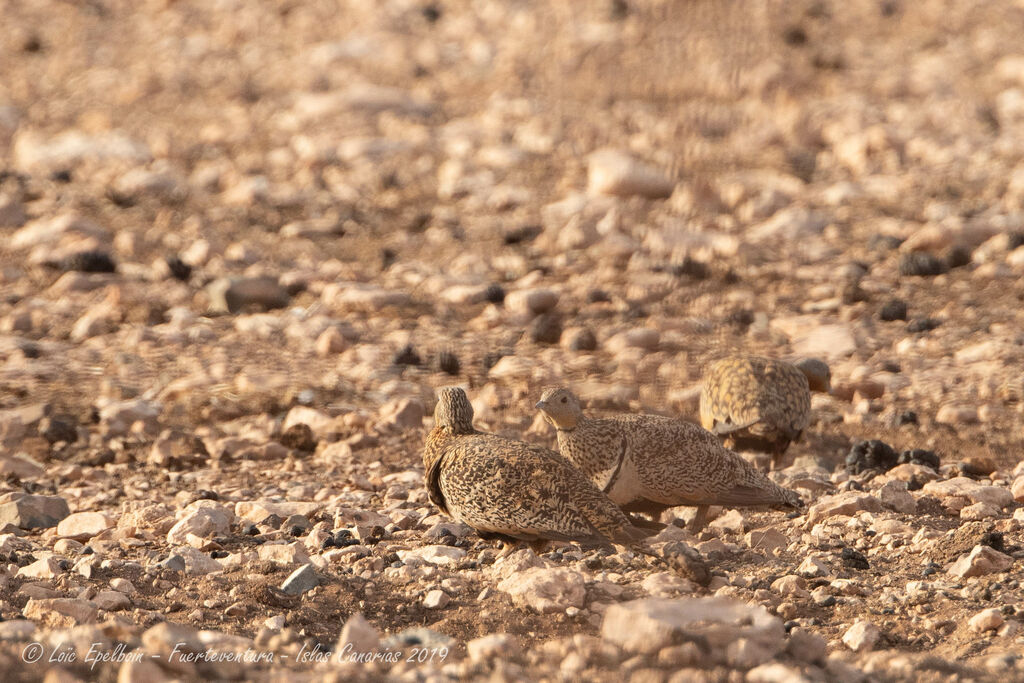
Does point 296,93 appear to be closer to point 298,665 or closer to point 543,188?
point 543,188

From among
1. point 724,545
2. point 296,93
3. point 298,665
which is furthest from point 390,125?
point 298,665

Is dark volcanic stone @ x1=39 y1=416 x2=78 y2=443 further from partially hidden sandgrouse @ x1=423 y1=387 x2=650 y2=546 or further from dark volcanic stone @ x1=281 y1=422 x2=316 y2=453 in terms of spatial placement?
partially hidden sandgrouse @ x1=423 y1=387 x2=650 y2=546

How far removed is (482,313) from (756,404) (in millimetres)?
2819

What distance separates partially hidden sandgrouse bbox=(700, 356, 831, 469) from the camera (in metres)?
6.30

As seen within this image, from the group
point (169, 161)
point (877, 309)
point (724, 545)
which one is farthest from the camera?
point (169, 161)

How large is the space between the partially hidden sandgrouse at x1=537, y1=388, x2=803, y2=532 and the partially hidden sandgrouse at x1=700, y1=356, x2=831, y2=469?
0.78 meters

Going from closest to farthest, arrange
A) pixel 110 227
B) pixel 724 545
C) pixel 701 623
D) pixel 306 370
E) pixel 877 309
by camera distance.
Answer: pixel 701 623 → pixel 724 545 → pixel 306 370 → pixel 877 309 → pixel 110 227

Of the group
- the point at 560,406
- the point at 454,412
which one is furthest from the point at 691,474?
the point at 454,412

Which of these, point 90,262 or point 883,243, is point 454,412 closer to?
point 90,262

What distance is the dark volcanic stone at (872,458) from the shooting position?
620 cm

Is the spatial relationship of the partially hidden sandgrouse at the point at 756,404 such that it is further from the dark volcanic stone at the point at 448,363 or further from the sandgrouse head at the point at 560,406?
the dark volcanic stone at the point at 448,363

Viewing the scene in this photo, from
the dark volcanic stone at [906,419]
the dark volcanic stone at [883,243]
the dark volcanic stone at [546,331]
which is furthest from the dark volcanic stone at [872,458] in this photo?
the dark volcanic stone at [883,243]

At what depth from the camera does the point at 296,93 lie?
12727mm

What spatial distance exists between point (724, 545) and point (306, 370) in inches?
137
